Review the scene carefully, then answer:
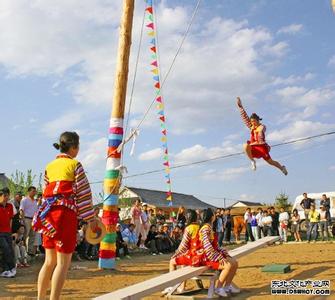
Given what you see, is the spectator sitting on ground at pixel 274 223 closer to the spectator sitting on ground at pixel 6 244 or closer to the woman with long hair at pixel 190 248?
the spectator sitting on ground at pixel 6 244

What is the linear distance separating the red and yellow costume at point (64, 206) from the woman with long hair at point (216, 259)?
259 centimetres

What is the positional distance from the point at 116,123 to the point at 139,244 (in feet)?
26.3

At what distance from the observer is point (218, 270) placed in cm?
664

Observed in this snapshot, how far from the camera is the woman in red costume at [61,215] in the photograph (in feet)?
13.9

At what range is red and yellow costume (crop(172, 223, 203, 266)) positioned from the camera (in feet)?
21.9

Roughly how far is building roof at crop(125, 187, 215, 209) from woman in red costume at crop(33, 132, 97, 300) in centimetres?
3776

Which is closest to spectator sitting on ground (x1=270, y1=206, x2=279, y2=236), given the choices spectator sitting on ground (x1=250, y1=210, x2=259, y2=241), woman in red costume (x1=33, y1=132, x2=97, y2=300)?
spectator sitting on ground (x1=250, y1=210, x2=259, y2=241)

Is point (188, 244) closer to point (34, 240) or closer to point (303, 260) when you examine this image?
point (303, 260)

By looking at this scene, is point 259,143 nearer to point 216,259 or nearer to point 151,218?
point 216,259

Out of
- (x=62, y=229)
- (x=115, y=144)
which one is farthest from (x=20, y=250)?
(x=62, y=229)

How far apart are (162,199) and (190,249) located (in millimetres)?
39101

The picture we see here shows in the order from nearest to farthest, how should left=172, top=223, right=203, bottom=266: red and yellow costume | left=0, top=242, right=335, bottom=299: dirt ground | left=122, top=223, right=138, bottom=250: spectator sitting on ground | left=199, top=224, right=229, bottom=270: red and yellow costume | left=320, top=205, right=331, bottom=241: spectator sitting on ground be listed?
left=199, top=224, right=229, bottom=270: red and yellow costume → left=172, top=223, right=203, bottom=266: red and yellow costume → left=0, top=242, right=335, bottom=299: dirt ground → left=122, top=223, right=138, bottom=250: spectator sitting on ground → left=320, top=205, right=331, bottom=241: spectator sitting on ground

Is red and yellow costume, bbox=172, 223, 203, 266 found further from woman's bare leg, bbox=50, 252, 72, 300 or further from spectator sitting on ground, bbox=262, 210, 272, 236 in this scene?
spectator sitting on ground, bbox=262, 210, 272, 236

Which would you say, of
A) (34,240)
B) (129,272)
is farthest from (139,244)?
(129,272)
